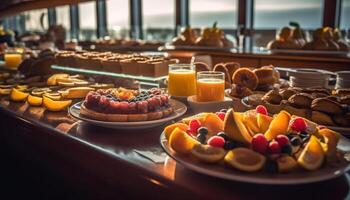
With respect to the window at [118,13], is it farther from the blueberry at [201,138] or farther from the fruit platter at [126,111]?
the blueberry at [201,138]

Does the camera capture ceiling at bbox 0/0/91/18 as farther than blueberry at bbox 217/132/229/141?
Yes

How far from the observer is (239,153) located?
2.22 ft

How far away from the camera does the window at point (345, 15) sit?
10.0 feet

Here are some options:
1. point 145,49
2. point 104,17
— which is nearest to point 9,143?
point 145,49

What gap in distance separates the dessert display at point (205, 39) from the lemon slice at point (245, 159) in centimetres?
230

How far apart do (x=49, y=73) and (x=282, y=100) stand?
49.1 inches

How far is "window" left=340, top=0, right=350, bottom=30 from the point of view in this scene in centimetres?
306

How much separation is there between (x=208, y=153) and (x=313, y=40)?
211 centimetres

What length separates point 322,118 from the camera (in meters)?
0.94

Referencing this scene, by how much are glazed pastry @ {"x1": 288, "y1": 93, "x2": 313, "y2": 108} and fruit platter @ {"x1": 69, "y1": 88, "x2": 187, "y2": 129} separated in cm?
30

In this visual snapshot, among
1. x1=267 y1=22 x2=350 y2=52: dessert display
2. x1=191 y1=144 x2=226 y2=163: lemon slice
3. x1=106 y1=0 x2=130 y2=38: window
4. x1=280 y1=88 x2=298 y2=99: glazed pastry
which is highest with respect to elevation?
x1=106 y1=0 x2=130 y2=38: window

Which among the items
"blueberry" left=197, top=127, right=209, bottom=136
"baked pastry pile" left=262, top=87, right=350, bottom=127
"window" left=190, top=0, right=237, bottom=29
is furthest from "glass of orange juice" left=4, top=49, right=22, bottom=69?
"window" left=190, top=0, right=237, bottom=29

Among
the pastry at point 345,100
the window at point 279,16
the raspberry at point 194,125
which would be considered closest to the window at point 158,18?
the window at point 279,16

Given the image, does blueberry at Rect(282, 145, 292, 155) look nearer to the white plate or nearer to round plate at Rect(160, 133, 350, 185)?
round plate at Rect(160, 133, 350, 185)
